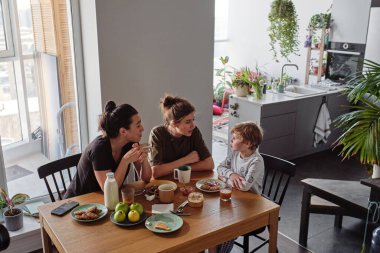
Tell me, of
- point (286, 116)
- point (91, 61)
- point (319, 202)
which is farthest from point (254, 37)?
point (91, 61)

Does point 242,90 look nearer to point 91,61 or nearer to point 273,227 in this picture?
point 91,61

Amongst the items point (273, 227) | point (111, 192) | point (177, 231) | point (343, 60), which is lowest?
point (273, 227)

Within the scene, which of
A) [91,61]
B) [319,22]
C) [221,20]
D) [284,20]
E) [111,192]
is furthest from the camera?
[221,20]

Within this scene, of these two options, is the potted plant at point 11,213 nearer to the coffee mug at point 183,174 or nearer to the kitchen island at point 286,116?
the coffee mug at point 183,174

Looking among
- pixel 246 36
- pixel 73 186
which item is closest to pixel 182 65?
pixel 73 186

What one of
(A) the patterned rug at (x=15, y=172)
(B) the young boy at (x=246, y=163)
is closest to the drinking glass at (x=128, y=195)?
(B) the young boy at (x=246, y=163)

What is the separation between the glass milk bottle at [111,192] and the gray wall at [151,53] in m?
1.11

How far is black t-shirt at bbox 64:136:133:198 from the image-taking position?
210 cm

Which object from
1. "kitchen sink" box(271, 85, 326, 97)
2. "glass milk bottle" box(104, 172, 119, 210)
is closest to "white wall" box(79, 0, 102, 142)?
"glass milk bottle" box(104, 172, 119, 210)

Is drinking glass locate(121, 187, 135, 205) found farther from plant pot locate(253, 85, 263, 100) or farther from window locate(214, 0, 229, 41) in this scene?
window locate(214, 0, 229, 41)

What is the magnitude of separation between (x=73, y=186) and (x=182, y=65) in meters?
1.47

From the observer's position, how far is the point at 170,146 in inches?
97.0

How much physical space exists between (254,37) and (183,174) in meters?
5.57

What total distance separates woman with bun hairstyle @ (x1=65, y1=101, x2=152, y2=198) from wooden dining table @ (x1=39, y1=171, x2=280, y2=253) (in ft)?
0.42
